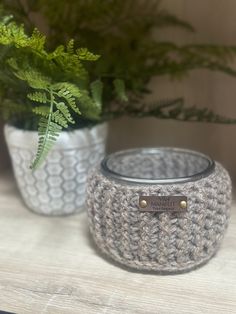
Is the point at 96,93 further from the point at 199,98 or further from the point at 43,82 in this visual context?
the point at 199,98

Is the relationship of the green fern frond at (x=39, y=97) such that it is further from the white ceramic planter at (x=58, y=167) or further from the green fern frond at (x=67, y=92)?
the white ceramic planter at (x=58, y=167)

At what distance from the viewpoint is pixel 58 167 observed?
0.65m

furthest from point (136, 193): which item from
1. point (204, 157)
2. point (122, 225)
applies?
point (204, 157)

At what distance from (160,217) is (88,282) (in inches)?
3.9

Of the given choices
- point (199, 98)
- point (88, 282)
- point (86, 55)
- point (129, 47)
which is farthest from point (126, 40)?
point (88, 282)

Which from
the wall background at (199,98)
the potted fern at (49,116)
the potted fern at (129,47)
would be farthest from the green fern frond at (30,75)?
the wall background at (199,98)

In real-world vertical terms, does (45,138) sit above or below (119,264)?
above

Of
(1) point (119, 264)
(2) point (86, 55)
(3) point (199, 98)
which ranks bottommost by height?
(1) point (119, 264)

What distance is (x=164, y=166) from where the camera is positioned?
0.66 metres

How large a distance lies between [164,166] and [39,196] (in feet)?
0.55

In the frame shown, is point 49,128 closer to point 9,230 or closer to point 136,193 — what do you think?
point 136,193

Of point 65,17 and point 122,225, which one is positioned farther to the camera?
point 65,17

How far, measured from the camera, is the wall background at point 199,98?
30.1 inches

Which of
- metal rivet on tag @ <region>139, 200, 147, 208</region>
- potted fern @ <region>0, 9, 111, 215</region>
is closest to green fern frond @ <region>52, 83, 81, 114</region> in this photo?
potted fern @ <region>0, 9, 111, 215</region>
